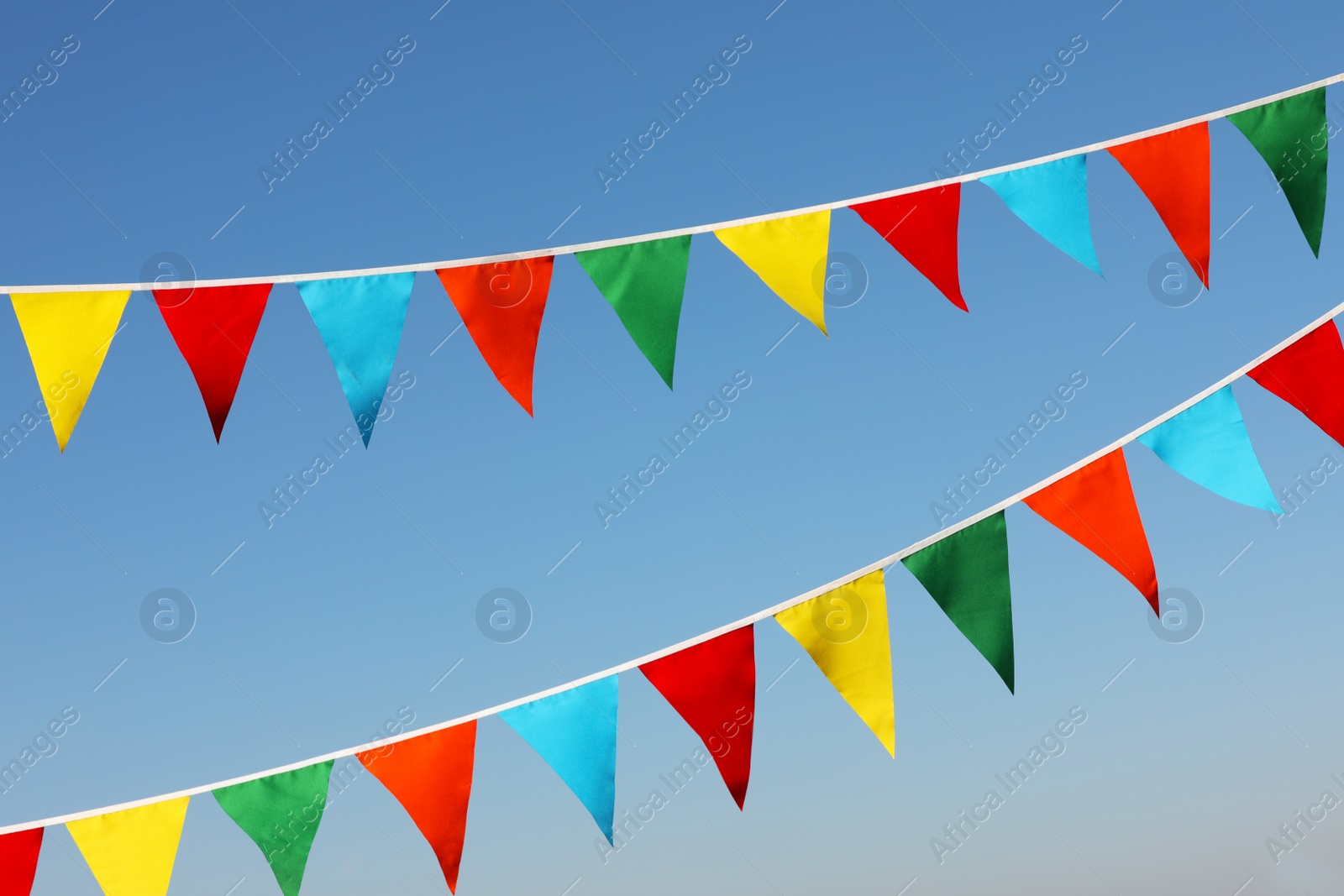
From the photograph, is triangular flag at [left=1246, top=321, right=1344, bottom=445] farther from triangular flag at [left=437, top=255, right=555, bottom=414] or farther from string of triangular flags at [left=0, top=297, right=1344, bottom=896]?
triangular flag at [left=437, top=255, right=555, bottom=414]

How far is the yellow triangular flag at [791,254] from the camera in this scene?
3.92 m

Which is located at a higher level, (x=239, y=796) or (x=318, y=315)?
(x=318, y=315)

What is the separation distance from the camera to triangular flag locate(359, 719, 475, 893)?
379cm

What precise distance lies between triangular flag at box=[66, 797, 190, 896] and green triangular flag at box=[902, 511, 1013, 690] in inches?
108

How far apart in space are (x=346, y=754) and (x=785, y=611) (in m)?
1.62

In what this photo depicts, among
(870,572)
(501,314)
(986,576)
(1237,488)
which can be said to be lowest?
(1237,488)

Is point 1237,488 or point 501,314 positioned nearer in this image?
point 1237,488

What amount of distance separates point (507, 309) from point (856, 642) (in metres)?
1.74

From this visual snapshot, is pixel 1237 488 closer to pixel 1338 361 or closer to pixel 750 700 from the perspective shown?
pixel 1338 361

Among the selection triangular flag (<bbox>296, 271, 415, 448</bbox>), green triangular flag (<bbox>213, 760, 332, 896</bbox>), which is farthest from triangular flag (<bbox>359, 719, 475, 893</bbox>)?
triangular flag (<bbox>296, 271, 415, 448</bbox>)

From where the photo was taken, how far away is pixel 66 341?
11.8 feet

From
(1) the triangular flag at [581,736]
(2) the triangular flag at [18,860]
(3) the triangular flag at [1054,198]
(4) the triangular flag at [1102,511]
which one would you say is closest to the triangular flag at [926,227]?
(3) the triangular flag at [1054,198]

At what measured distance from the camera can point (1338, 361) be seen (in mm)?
3648

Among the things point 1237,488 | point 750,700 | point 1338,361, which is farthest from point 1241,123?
point 750,700
